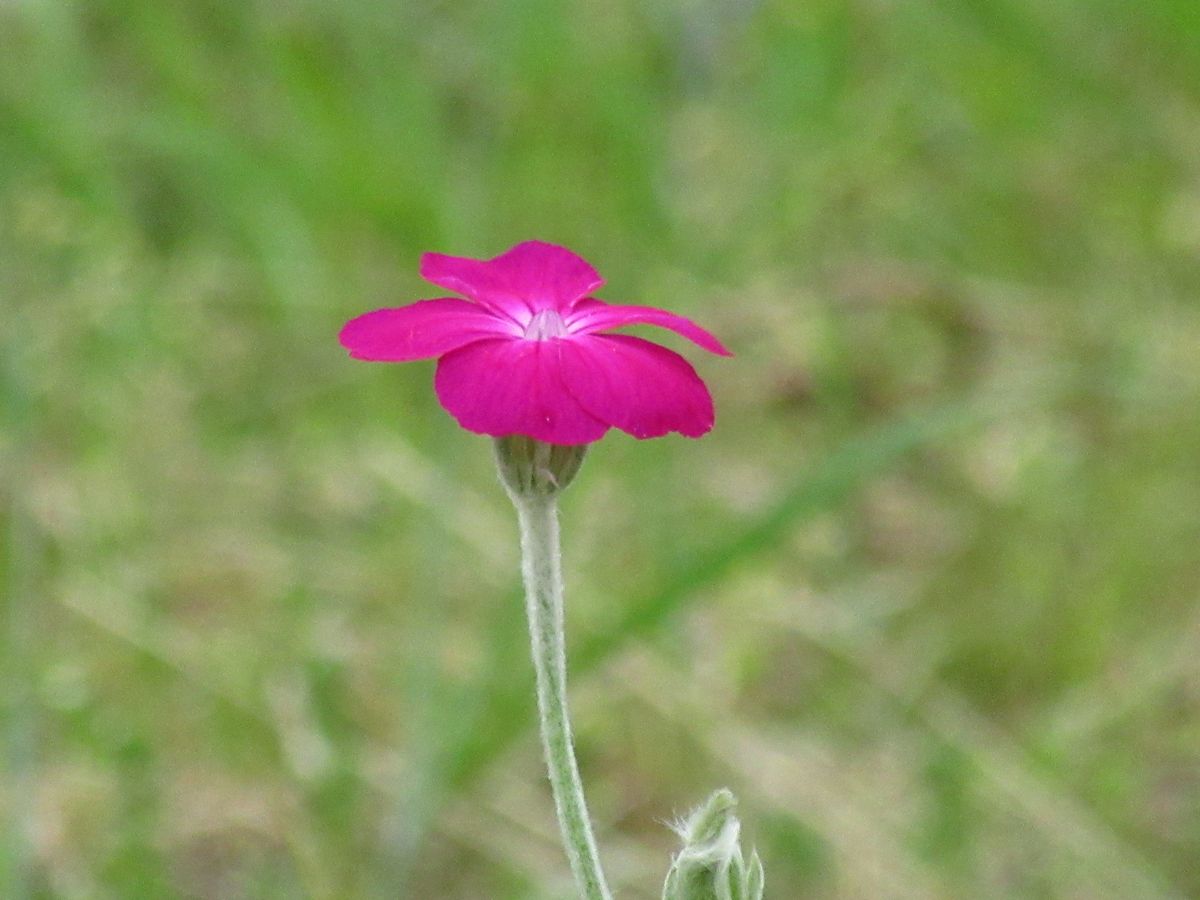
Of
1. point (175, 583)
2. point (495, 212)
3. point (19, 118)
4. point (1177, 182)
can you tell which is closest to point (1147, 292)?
point (1177, 182)

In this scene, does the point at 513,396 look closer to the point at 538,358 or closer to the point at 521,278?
the point at 538,358

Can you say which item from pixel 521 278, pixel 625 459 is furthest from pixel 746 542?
pixel 625 459

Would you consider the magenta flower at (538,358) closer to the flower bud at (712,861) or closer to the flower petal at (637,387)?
the flower petal at (637,387)

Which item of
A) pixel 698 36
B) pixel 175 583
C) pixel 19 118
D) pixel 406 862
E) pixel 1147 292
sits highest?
pixel 698 36

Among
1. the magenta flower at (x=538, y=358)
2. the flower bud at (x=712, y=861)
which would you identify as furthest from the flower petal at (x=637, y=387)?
the flower bud at (x=712, y=861)

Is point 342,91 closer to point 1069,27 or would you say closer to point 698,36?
point 698,36

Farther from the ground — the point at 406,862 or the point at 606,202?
the point at 606,202

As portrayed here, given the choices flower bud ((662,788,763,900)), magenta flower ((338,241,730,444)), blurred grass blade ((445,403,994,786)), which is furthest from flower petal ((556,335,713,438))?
blurred grass blade ((445,403,994,786))
